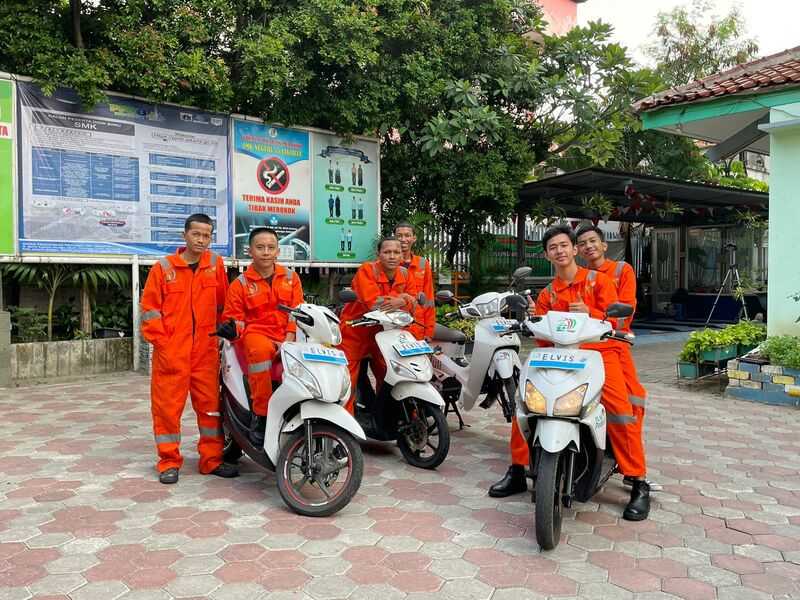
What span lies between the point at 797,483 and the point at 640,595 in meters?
2.04

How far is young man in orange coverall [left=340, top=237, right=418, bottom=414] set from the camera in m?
4.70

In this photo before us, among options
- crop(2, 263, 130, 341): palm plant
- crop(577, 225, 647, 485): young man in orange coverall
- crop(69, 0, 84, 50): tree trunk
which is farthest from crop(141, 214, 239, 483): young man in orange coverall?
crop(69, 0, 84, 50): tree trunk

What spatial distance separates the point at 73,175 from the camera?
23.8ft

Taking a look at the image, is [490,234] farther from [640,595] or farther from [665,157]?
[640,595]

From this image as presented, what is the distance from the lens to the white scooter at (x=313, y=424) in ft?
11.3

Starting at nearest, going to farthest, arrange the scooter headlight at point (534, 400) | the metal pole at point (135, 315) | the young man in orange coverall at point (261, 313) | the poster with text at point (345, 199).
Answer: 1. the scooter headlight at point (534, 400)
2. the young man in orange coverall at point (261, 313)
3. the metal pole at point (135, 315)
4. the poster with text at point (345, 199)

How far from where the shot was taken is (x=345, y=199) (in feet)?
31.1

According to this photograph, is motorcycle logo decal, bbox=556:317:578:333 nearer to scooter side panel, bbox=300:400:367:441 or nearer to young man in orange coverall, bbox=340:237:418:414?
scooter side panel, bbox=300:400:367:441

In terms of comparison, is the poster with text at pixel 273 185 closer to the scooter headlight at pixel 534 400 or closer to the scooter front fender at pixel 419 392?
the scooter front fender at pixel 419 392

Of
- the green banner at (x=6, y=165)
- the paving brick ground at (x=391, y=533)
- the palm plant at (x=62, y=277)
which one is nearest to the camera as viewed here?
the paving brick ground at (x=391, y=533)

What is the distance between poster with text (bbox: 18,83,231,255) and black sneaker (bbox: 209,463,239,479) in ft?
14.0

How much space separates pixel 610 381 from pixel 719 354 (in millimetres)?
4598

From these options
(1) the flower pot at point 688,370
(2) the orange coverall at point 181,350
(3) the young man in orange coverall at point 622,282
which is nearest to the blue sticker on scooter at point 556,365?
(3) the young man in orange coverall at point 622,282

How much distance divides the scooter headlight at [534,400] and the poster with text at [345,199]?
638 centimetres
